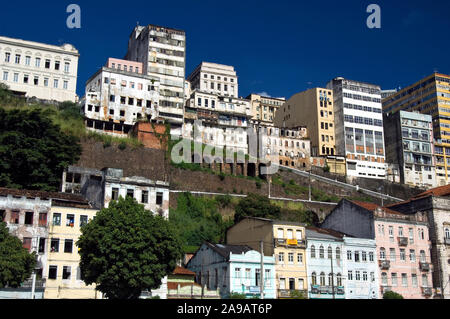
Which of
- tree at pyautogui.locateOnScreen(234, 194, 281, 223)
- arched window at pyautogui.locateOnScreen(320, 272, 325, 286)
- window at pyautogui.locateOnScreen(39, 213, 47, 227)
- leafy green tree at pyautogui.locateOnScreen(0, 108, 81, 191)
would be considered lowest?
arched window at pyautogui.locateOnScreen(320, 272, 325, 286)

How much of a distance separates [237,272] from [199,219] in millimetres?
22977

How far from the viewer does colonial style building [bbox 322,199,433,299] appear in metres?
61.8

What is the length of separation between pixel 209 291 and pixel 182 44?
7201cm

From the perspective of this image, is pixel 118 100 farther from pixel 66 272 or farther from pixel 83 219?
pixel 66 272

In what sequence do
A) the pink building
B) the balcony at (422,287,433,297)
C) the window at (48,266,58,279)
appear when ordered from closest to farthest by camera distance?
the window at (48,266,58,279), the balcony at (422,287,433,297), the pink building

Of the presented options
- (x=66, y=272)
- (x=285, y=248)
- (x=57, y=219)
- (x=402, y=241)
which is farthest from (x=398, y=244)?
(x=57, y=219)

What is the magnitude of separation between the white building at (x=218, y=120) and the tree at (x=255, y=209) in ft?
101

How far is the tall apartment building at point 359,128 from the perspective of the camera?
12125 centimetres

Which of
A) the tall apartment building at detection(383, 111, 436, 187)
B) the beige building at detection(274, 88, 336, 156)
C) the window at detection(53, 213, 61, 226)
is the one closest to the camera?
the window at detection(53, 213, 61, 226)

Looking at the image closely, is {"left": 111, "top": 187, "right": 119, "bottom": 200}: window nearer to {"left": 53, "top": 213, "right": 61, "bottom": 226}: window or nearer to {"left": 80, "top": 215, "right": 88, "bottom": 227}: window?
{"left": 80, "top": 215, "right": 88, "bottom": 227}: window

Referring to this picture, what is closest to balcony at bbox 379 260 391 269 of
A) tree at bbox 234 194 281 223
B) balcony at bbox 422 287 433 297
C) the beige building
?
balcony at bbox 422 287 433 297

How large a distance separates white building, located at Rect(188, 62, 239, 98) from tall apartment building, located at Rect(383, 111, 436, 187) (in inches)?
1562

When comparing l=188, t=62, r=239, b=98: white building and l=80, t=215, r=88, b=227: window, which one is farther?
l=188, t=62, r=239, b=98: white building
